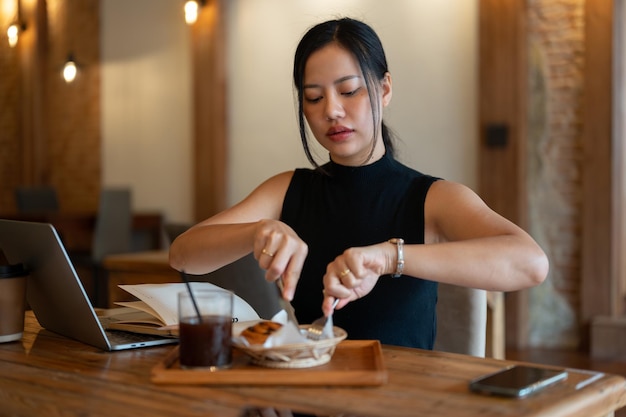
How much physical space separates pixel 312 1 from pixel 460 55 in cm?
131

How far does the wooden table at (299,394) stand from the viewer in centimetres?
107

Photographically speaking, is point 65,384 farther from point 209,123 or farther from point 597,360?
point 209,123

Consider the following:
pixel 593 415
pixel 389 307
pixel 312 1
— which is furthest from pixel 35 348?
pixel 312 1

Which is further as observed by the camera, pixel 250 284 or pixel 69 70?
pixel 69 70

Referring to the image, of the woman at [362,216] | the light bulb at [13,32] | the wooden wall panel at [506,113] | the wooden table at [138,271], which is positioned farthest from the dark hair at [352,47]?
the light bulb at [13,32]

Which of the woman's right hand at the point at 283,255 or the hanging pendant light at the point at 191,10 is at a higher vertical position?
the hanging pendant light at the point at 191,10

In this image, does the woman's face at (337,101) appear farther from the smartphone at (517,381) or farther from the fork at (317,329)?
the smartphone at (517,381)

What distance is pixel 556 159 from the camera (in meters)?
4.61

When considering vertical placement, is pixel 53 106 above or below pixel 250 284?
above

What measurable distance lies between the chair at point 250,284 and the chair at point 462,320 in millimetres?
849

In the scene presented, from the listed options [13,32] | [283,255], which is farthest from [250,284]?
[13,32]

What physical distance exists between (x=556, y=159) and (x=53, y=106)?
526 cm

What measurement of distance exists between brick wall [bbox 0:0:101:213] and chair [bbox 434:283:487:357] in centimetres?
590

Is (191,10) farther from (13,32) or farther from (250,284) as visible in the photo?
(250,284)
